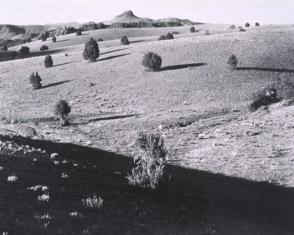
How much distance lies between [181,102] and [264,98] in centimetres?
732

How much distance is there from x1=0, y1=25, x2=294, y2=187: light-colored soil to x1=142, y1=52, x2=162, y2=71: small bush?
0.71 metres

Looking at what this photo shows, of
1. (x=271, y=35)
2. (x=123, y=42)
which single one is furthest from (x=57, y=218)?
(x=123, y=42)

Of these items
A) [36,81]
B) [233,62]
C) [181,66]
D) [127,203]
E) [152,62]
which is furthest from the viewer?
[181,66]

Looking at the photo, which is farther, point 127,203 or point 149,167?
point 149,167

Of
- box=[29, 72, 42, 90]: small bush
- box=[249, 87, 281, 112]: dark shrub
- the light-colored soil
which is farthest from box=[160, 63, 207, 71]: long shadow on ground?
box=[29, 72, 42, 90]: small bush

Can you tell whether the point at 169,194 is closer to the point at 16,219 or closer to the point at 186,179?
the point at 186,179

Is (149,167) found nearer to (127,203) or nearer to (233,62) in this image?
(127,203)

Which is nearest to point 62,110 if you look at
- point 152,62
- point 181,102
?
point 181,102

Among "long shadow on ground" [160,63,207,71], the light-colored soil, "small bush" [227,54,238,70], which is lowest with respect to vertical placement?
the light-colored soil

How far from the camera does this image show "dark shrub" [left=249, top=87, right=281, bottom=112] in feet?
125

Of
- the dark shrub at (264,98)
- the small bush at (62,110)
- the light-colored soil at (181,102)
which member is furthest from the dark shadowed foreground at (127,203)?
the dark shrub at (264,98)

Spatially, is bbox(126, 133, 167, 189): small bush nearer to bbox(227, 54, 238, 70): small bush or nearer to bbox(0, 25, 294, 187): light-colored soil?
bbox(0, 25, 294, 187): light-colored soil

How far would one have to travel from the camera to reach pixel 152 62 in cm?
4941

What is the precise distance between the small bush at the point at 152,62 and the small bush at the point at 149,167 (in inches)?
1034
